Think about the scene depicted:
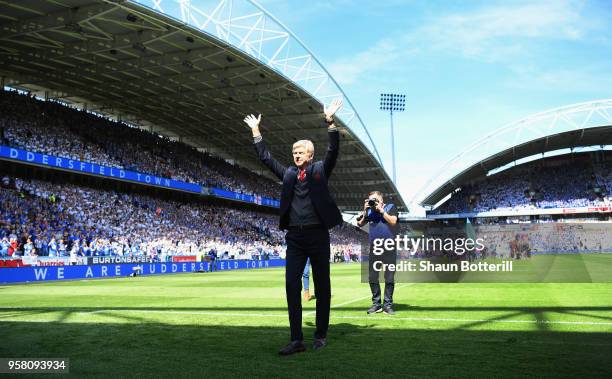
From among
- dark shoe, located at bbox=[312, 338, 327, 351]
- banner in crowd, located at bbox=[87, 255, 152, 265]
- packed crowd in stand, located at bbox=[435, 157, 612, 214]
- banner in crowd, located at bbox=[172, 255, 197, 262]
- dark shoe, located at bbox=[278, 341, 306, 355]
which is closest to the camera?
dark shoe, located at bbox=[278, 341, 306, 355]

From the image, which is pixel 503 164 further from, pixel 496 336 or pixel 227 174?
pixel 496 336

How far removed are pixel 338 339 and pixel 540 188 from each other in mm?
73885

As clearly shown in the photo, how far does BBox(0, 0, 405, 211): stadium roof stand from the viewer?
27.4m

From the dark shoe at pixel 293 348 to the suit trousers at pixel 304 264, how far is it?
0.95 ft

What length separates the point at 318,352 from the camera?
5492 mm

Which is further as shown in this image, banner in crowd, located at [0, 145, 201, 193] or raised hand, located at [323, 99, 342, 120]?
banner in crowd, located at [0, 145, 201, 193]

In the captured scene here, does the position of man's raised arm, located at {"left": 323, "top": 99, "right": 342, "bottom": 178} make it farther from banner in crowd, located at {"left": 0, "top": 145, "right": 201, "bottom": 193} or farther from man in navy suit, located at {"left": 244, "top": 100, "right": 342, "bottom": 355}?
banner in crowd, located at {"left": 0, "top": 145, "right": 201, "bottom": 193}

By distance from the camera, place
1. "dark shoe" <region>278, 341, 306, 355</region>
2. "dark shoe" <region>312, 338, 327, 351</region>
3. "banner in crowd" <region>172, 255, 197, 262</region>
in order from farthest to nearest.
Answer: "banner in crowd" <region>172, 255, 197, 262</region>
"dark shoe" <region>312, 338, 327, 351</region>
"dark shoe" <region>278, 341, 306, 355</region>

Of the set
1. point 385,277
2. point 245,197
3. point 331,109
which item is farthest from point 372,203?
point 245,197

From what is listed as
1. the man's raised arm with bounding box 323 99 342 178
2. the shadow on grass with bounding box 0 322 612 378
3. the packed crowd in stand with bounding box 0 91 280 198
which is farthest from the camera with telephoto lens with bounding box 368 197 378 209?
the packed crowd in stand with bounding box 0 91 280 198

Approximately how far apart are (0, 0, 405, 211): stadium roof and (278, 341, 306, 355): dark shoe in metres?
23.5

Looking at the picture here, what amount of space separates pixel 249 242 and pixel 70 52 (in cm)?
2543

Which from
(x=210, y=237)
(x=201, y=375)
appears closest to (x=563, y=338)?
(x=201, y=375)

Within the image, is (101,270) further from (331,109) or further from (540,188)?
(540,188)
